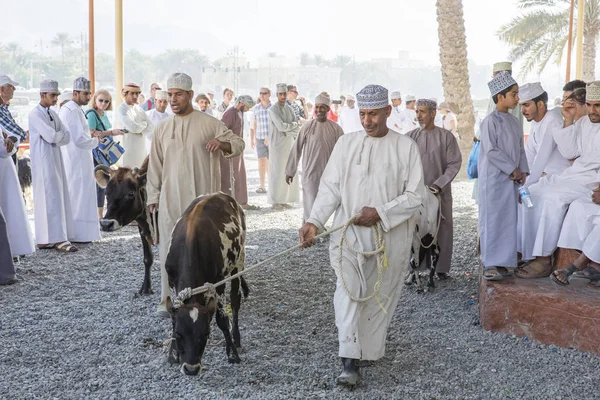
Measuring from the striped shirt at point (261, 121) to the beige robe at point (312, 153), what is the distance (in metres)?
4.02

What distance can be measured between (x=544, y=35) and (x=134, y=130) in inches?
850

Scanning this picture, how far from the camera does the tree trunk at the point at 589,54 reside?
1077 inches

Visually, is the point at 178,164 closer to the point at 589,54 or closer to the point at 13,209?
the point at 13,209

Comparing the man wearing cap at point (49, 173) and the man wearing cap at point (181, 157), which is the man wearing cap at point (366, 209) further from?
the man wearing cap at point (49, 173)

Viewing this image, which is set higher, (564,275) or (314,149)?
(314,149)

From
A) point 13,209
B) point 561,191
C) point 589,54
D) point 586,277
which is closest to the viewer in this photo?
point 586,277

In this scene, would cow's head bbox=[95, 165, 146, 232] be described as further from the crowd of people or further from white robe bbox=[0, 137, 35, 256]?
white robe bbox=[0, 137, 35, 256]

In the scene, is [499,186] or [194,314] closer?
[194,314]

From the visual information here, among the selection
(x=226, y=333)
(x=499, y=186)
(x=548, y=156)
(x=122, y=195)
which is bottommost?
(x=226, y=333)

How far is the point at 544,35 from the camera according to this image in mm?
28375

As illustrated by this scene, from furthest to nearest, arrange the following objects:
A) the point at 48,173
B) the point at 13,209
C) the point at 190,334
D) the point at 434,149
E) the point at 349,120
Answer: the point at 349,120 → the point at 48,173 → the point at 13,209 → the point at 434,149 → the point at 190,334

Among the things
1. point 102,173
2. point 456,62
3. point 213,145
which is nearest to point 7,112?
point 102,173

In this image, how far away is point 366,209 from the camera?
475cm

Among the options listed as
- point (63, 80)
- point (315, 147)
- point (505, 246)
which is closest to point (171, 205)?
point (505, 246)
